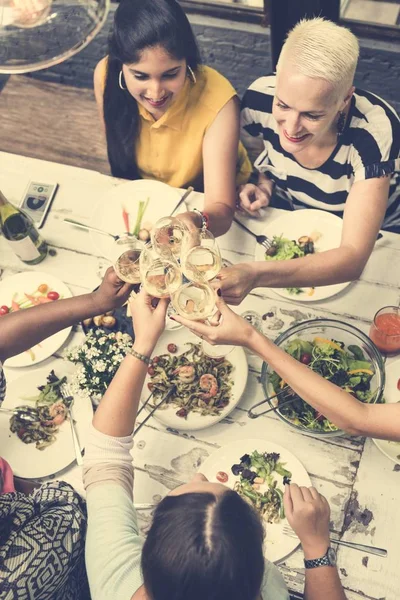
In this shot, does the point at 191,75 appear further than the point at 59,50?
Yes

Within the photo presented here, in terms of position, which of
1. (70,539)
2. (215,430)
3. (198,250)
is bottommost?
(70,539)

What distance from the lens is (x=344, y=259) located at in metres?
1.98

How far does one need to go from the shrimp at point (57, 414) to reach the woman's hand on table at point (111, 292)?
0.35 metres

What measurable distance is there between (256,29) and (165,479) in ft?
9.87

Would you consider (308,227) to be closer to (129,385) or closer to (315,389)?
(315,389)

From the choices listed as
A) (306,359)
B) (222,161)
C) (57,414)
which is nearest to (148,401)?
(57,414)

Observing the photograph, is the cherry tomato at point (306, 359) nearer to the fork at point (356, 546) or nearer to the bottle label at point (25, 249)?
the fork at point (356, 546)

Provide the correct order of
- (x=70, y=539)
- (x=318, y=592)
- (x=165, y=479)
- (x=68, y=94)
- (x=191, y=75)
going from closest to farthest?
1. (x=318, y=592)
2. (x=70, y=539)
3. (x=165, y=479)
4. (x=191, y=75)
5. (x=68, y=94)

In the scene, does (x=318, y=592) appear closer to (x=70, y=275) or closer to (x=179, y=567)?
(x=179, y=567)

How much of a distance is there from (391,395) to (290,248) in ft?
2.11

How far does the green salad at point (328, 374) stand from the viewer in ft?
5.98

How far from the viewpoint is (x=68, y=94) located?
12.1 ft

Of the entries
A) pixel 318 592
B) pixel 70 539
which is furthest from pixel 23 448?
pixel 318 592

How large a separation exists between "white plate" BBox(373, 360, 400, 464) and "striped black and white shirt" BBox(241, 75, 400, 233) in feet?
2.23
